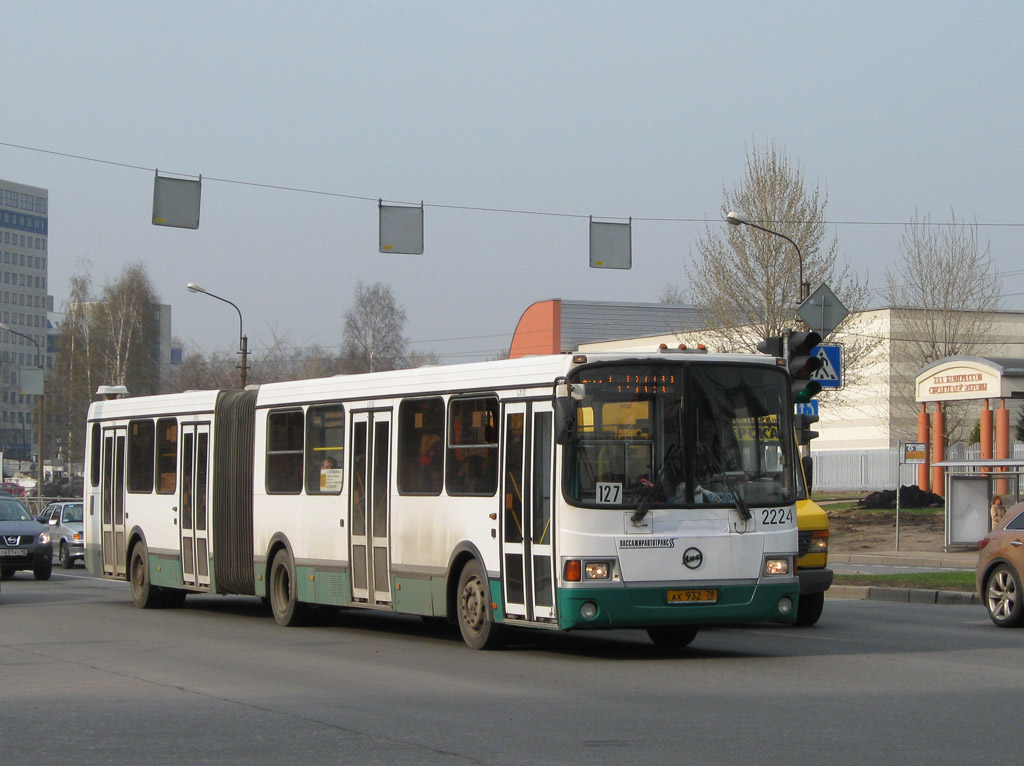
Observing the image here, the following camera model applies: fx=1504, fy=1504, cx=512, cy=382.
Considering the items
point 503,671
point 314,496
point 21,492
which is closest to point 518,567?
point 503,671

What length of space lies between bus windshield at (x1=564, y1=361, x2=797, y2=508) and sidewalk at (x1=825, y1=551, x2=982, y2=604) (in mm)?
8533

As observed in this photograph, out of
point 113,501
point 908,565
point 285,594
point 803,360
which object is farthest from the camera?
point 908,565

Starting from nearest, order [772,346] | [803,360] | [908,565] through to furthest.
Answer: [803,360], [772,346], [908,565]

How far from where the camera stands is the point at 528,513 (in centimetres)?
1328

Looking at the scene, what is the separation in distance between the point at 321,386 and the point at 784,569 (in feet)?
21.0

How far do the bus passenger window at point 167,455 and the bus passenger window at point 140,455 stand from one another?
0.25 metres

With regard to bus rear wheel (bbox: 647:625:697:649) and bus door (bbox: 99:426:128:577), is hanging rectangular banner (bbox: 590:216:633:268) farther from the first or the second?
bus rear wheel (bbox: 647:625:697:649)

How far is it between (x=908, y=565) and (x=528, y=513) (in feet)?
58.9

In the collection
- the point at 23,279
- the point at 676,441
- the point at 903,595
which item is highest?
the point at 23,279

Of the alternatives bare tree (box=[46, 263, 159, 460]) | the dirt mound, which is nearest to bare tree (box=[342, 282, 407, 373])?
bare tree (box=[46, 263, 159, 460])

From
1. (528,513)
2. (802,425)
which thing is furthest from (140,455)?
(802,425)

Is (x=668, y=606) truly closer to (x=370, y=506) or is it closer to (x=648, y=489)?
(x=648, y=489)

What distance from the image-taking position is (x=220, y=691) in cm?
1111

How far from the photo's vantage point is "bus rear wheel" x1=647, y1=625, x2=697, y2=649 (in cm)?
1438
